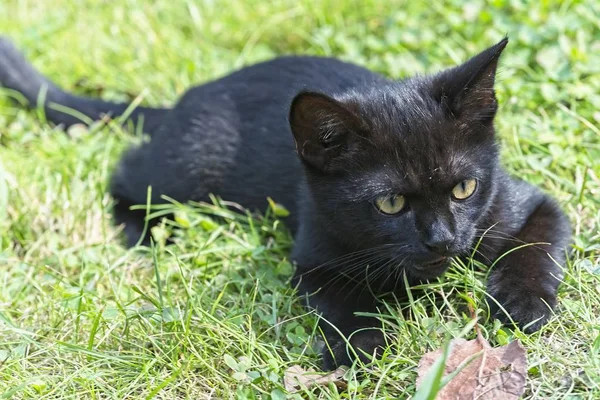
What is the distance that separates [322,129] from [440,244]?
0.56 m

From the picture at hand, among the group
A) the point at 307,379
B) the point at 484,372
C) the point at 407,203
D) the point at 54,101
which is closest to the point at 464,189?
the point at 407,203

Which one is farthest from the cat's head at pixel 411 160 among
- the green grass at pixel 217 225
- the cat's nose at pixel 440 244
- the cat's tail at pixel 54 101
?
the cat's tail at pixel 54 101

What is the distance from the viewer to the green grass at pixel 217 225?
8.14ft

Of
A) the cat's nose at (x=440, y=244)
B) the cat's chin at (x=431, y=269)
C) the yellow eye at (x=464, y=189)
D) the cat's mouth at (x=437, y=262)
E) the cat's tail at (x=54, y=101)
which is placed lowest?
the cat's tail at (x=54, y=101)

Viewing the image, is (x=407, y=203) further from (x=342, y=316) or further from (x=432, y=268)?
(x=342, y=316)

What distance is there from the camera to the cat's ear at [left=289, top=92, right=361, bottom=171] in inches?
98.8

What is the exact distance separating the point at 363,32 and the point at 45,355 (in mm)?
2762

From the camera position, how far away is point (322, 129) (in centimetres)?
261

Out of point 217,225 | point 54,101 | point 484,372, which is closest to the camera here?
point 484,372

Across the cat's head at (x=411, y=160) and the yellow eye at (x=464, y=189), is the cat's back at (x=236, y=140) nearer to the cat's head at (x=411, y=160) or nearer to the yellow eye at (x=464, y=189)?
the cat's head at (x=411, y=160)

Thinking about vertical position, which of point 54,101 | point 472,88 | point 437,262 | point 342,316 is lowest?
point 54,101

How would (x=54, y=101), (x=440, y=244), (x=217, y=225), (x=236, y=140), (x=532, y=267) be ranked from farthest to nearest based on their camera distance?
(x=54, y=101)
(x=236, y=140)
(x=217, y=225)
(x=532, y=267)
(x=440, y=244)

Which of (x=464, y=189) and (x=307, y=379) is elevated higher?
(x=464, y=189)

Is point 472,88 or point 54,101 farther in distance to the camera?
point 54,101
